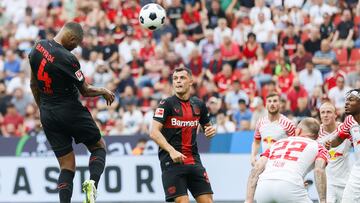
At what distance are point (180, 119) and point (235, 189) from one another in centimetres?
706

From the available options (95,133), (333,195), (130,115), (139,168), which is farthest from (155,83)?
(95,133)

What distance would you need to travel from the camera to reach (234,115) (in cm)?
2252

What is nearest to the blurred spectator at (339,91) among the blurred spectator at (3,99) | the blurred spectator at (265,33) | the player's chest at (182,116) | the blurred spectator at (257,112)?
the blurred spectator at (257,112)

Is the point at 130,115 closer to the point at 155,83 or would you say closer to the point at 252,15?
Result: the point at 155,83

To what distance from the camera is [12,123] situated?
A: 23844 millimetres

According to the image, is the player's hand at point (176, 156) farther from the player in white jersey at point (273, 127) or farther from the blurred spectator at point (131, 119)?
the blurred spectator at point (131, 119)

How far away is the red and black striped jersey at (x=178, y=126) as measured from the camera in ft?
41.3

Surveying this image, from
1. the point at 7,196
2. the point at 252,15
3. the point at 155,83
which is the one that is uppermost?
the point at 252,15

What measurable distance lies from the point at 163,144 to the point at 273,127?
12.5ft

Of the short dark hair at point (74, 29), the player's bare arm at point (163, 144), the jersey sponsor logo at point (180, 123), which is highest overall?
the short dark hair at point (74, 29)

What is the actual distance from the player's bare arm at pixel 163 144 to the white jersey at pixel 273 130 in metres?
3.57

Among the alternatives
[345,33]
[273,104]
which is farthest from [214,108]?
[273,104]

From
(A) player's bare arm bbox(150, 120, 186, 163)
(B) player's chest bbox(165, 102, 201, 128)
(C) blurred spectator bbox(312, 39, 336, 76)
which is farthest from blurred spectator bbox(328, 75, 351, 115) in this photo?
(A) player's bare arm bbox(150, 120, 186, 163)

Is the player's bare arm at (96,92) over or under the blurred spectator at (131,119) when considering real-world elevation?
over
